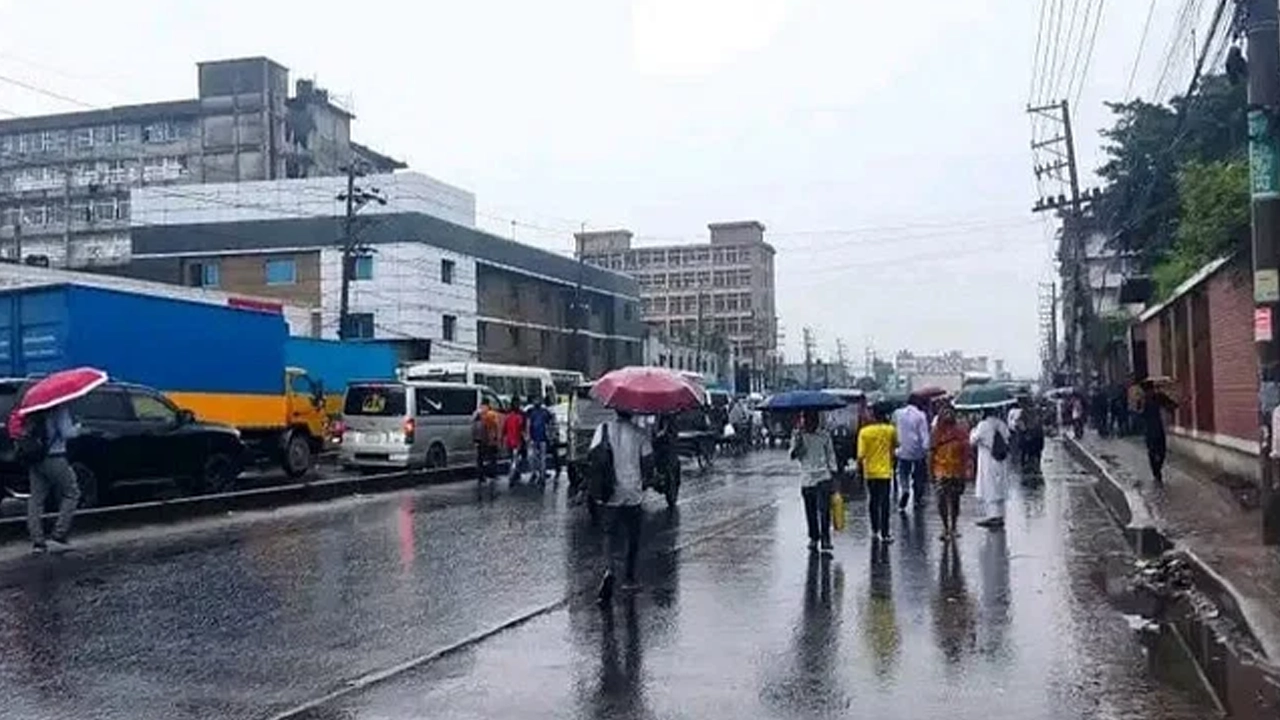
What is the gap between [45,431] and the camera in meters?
14.6

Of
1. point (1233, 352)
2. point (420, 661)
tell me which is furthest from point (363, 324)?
point (420, 661)

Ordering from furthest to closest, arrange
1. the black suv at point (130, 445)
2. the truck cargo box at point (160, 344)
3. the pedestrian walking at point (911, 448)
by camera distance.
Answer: the truck cargo box at point (160, 344), the pedestrian walking at point (911, 448), the black suv at point (130, 445)

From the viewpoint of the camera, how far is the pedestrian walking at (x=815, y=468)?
14938 mm

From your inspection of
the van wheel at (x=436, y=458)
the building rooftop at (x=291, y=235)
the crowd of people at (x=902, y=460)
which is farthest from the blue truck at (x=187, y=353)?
the building rooftop at (x=291, y=235)

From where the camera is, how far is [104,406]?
62.6ft

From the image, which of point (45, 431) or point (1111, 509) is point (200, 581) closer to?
point (45, 431)

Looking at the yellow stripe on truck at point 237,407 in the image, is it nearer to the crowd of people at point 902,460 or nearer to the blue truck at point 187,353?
the blue truck at point 187,353

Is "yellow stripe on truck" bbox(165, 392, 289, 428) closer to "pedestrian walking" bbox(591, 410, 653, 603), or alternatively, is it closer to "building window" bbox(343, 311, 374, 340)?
"pedestrian walking" bbox(591, 410, 653, 603)

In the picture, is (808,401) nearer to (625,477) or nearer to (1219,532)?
(625,477)

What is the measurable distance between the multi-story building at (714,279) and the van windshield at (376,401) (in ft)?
330

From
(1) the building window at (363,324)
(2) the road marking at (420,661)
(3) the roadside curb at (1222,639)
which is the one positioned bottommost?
(3) the roadside curb at (1222,639)

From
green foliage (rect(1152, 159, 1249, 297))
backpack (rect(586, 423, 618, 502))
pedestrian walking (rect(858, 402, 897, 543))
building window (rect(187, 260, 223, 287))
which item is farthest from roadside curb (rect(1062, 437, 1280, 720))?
building window (rect(187, 260, 223, 287))

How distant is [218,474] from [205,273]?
50.1 meters

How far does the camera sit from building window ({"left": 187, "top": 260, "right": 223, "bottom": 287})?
68875 millimetres
